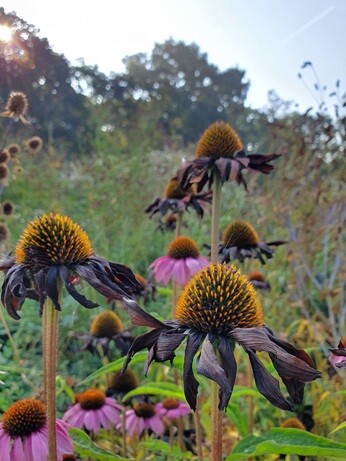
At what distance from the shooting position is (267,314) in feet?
10.4

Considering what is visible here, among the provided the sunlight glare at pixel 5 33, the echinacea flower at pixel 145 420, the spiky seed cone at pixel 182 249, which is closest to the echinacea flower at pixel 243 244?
the spiky seed cone at pixel 182 249

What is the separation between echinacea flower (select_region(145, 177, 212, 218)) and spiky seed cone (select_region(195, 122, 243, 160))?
241 mm

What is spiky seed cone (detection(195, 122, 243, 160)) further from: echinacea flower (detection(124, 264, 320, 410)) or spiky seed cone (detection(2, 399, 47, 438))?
spiky seed cone (detection(2, 399, 47, 438))

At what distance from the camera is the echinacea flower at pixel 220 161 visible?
61.7 inches

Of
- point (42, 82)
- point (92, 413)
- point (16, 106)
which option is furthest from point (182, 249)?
point (42, 82)

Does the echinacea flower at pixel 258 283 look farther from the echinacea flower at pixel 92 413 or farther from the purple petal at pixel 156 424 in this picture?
the echinacea flower at pixel 92 413

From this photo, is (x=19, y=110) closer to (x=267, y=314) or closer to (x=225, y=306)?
(x=225, y=306)

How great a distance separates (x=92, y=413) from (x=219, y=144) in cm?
89

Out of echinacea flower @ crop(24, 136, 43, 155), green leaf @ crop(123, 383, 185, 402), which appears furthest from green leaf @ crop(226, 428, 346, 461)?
echinacea flower @ crop(24, 136, 43, 155)

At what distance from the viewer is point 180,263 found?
6.12 ft

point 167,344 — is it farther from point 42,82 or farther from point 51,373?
point 42,82

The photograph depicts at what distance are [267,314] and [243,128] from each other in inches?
454

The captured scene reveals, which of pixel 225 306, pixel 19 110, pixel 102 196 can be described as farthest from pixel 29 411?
pixel 102 196

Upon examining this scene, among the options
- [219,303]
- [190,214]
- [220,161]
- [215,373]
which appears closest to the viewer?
[215,373]
